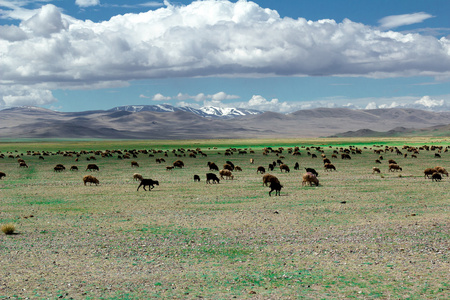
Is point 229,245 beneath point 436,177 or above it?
beneath

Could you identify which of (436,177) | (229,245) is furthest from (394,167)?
(229,245)

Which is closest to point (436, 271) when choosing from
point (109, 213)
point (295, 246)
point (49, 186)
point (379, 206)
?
point (295, 246)

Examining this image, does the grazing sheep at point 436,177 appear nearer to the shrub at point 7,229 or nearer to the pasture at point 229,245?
the pasture at point 229,245

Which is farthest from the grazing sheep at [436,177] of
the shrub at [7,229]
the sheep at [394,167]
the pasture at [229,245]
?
the shrub at [7,229]

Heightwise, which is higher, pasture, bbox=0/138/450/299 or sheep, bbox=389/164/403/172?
sheep, bbox=389/164/403/172

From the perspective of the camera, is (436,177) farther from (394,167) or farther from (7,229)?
(7,229)

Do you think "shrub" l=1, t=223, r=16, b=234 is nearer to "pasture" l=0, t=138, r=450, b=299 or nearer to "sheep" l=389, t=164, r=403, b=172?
"pasture" l=0, t=138, r=450, b=299

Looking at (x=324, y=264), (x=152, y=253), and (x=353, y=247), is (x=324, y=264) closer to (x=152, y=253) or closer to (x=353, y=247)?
(x=353, y=247)

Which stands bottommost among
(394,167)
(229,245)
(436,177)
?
(229,245)

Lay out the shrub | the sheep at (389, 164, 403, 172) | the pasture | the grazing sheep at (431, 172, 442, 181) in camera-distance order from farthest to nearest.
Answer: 1. the sheep at (389, 164, 403, 172)
2. the grazing sheep at (431, 172, 442, 181)
3. the shrub
4. the pasture

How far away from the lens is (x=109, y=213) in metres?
18.5

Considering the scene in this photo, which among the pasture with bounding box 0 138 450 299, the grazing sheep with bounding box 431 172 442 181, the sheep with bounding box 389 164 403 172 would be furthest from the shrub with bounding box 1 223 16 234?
the sheep with bounding box 389 164 403 172

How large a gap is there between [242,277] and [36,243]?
652 cm

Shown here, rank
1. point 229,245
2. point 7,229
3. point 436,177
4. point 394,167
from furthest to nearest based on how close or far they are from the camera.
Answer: point 394,167 → point 436,177 → point 7,229 → point 229,245
